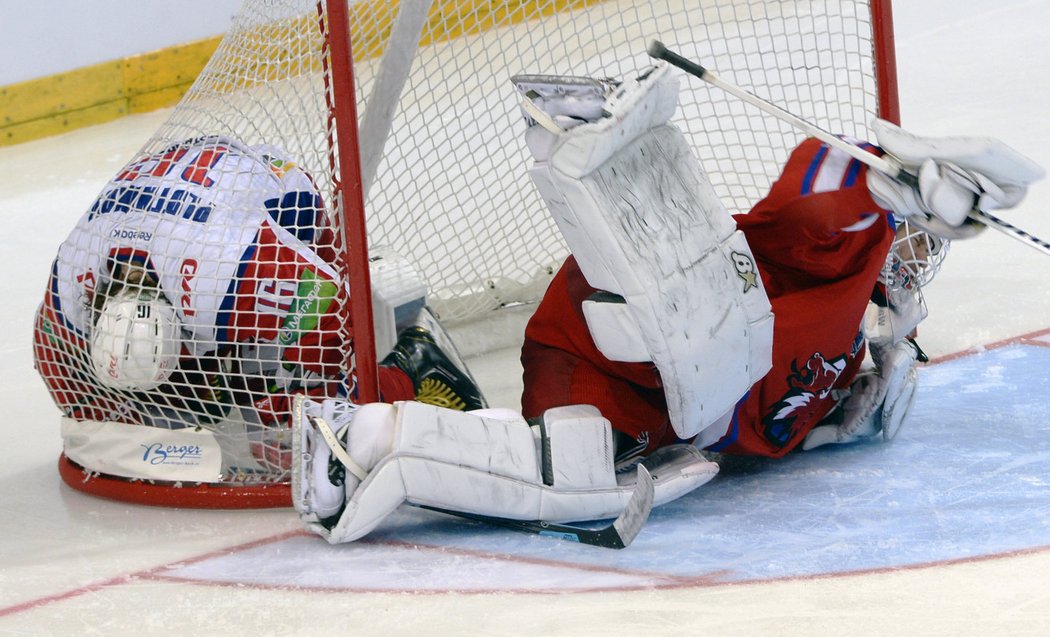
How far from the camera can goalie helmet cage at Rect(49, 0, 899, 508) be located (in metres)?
2.11

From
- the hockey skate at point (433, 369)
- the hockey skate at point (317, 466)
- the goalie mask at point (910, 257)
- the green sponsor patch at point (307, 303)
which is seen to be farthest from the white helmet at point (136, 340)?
the goalie mask at point (910, 257)

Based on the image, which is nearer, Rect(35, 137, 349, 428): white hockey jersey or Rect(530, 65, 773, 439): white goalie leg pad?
Rect(530, 65, 773, 439): white goalie leg pad

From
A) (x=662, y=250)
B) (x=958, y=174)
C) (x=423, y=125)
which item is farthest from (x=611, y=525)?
(x=423, y=125)

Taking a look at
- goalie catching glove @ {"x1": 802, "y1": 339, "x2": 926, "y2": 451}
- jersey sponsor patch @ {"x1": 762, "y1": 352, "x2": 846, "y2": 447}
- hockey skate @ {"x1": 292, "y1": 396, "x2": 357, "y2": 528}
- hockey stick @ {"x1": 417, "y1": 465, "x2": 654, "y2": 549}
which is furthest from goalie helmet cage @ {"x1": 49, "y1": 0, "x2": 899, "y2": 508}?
goalie catching glove @ {"x1": 802, "y1": 339, "x2": 926, "y2": 451}

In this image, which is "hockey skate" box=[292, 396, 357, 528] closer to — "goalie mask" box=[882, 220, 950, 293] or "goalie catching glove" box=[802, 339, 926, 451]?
"goalie catching glove" box=[802, 339, 926, 451]

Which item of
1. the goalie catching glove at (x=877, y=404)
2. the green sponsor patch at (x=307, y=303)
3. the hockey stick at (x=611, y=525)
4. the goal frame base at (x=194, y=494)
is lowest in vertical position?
the goalie catching glove at (x=877, y=404)

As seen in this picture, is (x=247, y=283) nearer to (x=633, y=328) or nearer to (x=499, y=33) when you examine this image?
(x=633, y=328)

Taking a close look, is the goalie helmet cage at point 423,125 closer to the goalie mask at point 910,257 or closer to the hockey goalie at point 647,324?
the hockey goalie at point 647,324

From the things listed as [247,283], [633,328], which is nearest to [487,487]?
[633,328]

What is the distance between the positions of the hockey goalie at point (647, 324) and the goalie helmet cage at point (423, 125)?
8.2 inches

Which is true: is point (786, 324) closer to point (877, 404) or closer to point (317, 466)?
point (877, 404)

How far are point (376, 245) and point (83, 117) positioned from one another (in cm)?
293

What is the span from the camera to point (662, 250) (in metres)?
1.90

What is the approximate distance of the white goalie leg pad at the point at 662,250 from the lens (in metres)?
1.85
